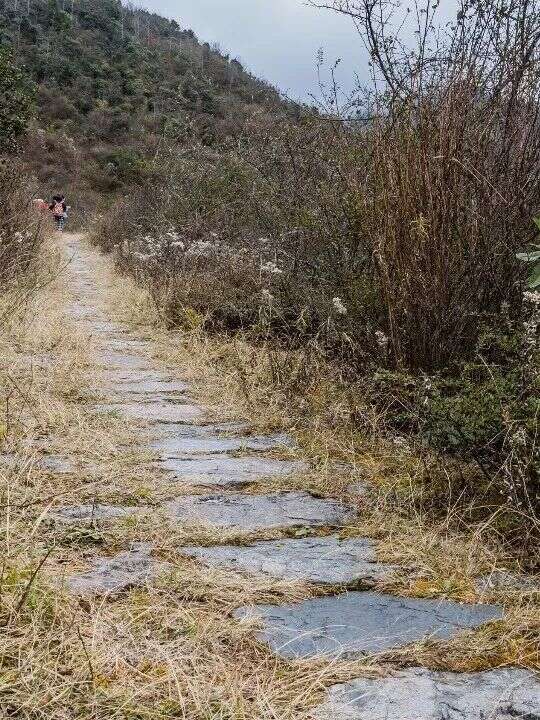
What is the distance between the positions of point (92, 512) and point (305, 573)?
0.73m

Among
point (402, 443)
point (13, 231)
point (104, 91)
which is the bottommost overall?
point (402, 443)

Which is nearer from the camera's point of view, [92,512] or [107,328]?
[92,512]

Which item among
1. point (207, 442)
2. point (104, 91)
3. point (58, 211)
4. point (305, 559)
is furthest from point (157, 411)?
point (104, 91)

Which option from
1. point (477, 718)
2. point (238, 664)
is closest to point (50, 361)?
point (238, 664)

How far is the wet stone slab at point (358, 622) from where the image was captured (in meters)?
1.76

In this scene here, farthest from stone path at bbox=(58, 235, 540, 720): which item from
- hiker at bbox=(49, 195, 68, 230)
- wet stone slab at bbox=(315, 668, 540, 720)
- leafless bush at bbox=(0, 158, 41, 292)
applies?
hiker at bbox=(49, 195, 68, 230)

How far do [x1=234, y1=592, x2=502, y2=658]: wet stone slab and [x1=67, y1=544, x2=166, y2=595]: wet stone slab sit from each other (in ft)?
1.04

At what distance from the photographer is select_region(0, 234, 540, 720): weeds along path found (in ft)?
5.07

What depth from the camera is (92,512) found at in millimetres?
→ 2387

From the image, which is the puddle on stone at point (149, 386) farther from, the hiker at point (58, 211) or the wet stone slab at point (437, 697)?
the hiker at point (58, 211)

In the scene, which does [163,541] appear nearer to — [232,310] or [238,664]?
[238,664]

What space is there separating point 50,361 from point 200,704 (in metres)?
3.72

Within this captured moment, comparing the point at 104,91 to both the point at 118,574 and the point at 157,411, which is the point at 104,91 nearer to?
the point at 157,411

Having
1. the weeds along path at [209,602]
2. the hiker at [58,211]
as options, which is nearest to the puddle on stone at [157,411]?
the weeds along path at [209,602]
